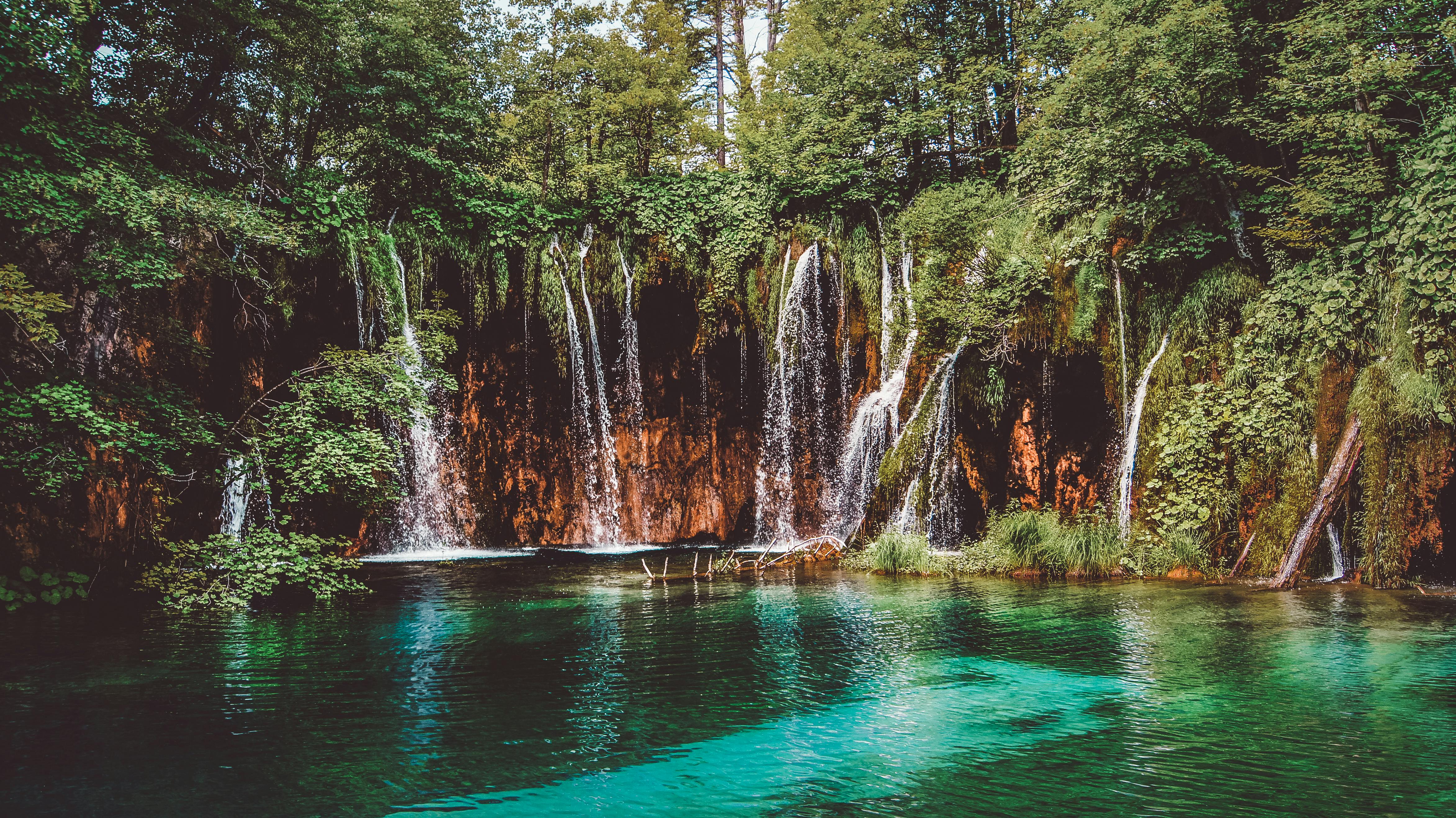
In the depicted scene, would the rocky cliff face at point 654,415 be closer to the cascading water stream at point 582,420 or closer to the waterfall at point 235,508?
the cascading water stream at point 582,420

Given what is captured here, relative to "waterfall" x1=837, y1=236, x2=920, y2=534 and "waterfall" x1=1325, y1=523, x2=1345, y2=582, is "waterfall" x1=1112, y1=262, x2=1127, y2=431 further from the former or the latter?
"waterfall" x1=837, y1=236, x2=920, y2=534

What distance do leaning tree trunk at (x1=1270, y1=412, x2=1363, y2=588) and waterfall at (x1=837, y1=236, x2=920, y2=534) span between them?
5.53m

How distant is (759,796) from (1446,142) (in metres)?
10.0

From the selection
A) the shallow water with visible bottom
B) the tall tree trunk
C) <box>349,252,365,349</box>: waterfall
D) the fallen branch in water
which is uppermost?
the tall tree trunk

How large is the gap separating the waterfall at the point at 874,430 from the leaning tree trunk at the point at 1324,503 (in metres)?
5.53

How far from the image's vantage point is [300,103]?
15.9 meters

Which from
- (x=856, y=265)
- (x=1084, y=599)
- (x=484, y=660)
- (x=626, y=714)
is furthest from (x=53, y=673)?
(x=856, y=265)

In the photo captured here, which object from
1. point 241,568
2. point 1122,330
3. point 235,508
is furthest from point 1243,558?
point 235,508

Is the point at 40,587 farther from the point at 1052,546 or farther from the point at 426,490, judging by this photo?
the point at 1052,546

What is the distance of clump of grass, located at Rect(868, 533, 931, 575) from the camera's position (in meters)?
10.7

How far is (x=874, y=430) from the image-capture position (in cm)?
1345

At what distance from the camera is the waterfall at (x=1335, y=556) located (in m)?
8.62

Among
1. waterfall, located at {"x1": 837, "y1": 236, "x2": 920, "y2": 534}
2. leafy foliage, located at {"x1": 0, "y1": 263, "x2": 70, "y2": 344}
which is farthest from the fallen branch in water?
leafy foliage, located at {"x1": 0, "y1": 263, "x2": 70, "y2": 344}

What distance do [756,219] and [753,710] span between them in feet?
42.7
